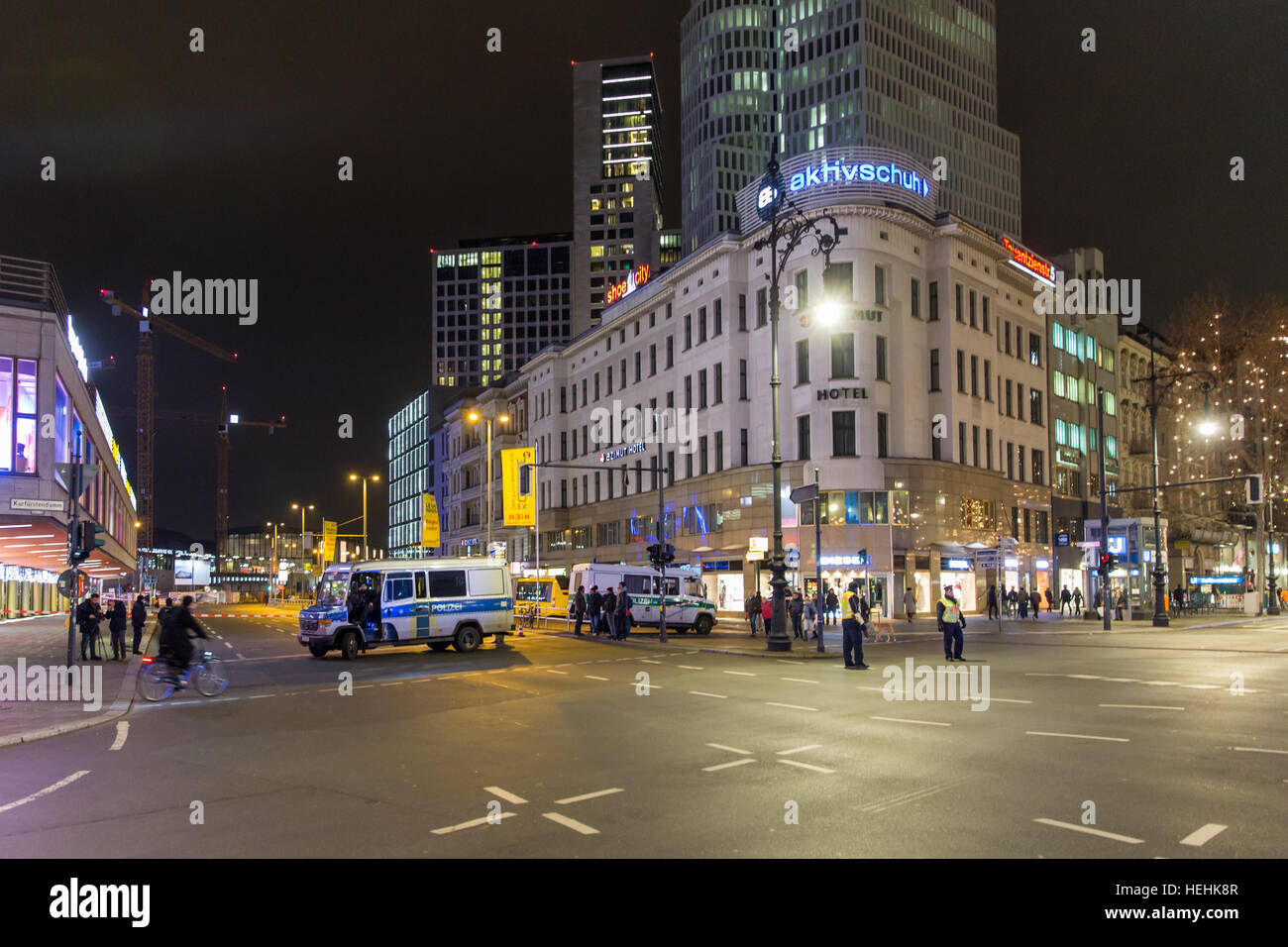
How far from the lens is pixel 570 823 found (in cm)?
766

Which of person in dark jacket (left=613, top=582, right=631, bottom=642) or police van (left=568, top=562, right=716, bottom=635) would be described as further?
police van (left=568, top=562, right=716, bottom=635)

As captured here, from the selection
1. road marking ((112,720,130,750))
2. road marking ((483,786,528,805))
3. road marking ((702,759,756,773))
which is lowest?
road marking ((112,720,130,750))

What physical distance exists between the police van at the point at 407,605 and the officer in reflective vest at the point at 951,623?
13346 millimetres

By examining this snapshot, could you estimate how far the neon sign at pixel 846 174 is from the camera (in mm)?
47844

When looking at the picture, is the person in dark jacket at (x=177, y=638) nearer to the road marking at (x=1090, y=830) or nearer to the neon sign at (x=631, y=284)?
the road marking at (x=1090, y=830)

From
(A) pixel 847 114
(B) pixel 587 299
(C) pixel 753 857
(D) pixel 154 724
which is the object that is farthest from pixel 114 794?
(B) pixel 587 299

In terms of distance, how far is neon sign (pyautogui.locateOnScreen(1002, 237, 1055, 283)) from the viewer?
56500 millimetres

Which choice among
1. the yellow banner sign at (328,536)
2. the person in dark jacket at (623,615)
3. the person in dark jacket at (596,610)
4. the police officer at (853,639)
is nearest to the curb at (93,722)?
the police officer at (853,639)

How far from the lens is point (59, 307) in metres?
30.0

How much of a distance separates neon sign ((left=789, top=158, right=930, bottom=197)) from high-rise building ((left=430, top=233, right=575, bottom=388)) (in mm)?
132868

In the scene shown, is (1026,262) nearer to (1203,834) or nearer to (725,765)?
(725,765)

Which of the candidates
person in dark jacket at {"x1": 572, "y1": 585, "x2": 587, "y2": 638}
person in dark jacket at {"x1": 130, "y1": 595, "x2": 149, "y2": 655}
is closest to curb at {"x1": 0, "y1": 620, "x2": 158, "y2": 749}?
person in dark jacket at {"x1": 130, "y1": 595, "x2": 149, "y2": 655}

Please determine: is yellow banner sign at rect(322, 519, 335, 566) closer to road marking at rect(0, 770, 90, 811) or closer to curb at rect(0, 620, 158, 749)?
curb at rect(0, 620, 158, 749)
